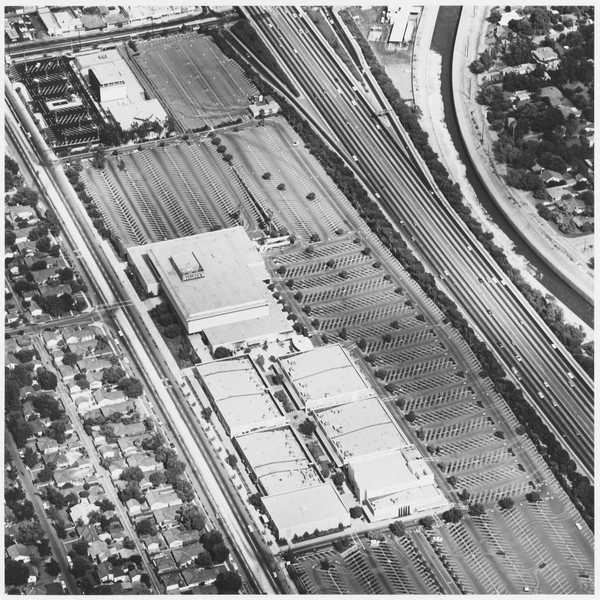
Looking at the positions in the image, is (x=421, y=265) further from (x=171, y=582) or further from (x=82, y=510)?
(x=171, y=582)

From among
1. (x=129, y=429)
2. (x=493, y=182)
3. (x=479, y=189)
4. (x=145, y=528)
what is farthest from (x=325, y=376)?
(x=493, y=182)

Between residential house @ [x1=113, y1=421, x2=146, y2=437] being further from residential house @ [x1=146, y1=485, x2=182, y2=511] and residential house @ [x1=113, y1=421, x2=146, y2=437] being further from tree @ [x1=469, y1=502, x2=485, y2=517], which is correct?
tree @ [x1=469, y1=502, x2=485, y2=517]

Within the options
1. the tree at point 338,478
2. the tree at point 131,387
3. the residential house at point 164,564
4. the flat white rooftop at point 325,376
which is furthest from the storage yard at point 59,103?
the residential house at point 164,564

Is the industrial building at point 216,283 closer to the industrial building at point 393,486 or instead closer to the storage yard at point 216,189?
the storage yard at point 216,189

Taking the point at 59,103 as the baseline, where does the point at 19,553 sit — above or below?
below

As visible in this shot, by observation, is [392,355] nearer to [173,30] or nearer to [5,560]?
[5,560]

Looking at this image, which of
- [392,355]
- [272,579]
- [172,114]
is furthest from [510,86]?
[272,579]
